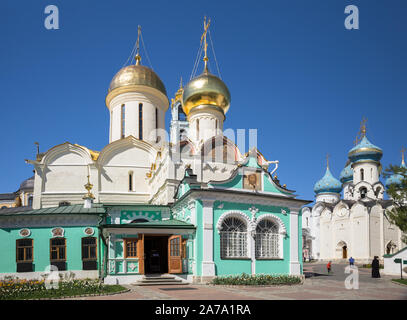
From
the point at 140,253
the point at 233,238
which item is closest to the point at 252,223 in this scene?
the point at 233,238

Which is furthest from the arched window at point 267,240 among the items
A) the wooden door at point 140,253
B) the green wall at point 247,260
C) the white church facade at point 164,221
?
the wooden door at point 140,253

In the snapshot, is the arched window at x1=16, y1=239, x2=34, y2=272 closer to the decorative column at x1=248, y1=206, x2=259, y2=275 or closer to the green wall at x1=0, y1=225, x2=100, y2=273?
the green wall at x1=0, y1=225, x2=100, y2=273

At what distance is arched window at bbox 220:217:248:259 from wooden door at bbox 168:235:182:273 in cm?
177

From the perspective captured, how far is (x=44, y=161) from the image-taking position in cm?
2328

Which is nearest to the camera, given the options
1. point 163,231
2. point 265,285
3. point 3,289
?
point 3,289

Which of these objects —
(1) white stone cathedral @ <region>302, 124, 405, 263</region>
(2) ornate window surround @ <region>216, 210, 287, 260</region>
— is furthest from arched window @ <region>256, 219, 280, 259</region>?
(1) white stone cathedral @ <region>302, 124, 405, 263</region>

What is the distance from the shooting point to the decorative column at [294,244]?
17.4m

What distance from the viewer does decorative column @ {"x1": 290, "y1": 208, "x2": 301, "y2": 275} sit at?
1744 centimetres

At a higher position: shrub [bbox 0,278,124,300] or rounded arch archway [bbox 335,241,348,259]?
shrub [bbox 0,278,124,300]

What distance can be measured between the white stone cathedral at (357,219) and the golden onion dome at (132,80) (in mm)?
24171

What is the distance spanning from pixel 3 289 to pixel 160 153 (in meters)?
12.2

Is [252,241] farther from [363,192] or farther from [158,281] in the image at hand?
[363,192]
